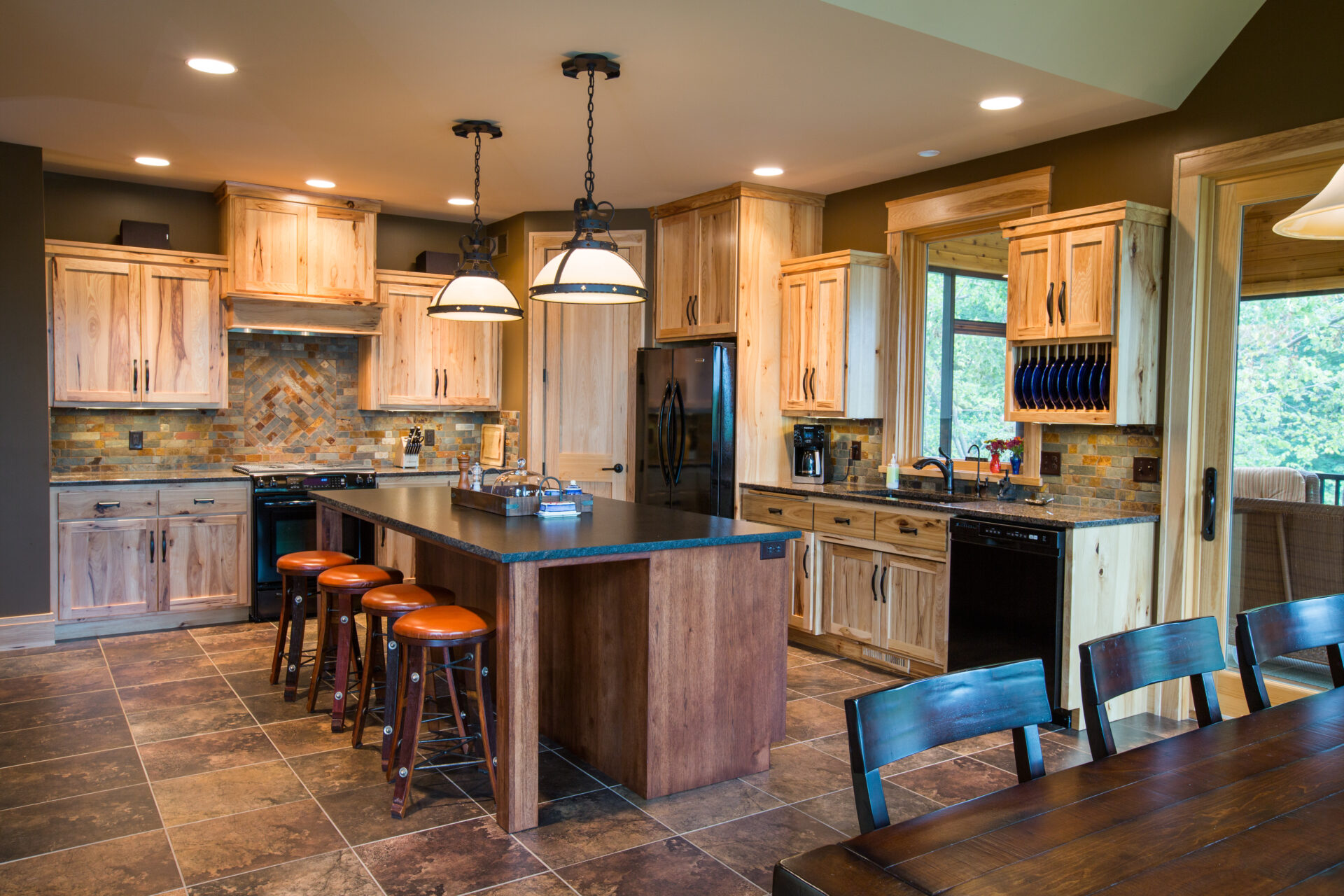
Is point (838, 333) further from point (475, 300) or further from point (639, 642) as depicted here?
point (639, 642)

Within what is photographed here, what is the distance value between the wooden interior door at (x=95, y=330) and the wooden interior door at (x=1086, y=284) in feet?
16.9

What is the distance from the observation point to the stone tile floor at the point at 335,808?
2.60m

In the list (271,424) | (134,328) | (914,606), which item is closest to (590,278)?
(914,606)

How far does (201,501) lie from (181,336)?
41.6 inches

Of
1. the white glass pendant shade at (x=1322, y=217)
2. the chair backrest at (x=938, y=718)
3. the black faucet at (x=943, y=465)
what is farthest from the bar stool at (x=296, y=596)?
the white glass pendant shade at (x=1322, y=217)

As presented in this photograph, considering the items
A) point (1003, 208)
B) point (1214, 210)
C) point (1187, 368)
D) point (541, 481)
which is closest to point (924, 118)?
point (1003, 208)

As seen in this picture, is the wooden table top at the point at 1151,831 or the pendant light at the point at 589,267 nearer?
the wooden table top at the point at 1151,831

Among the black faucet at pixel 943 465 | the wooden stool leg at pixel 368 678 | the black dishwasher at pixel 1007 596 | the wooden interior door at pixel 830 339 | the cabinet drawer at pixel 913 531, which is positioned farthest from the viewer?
the wooden interior door at pixel 830 339

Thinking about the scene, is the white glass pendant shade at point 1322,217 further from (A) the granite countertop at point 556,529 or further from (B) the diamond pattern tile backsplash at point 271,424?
(B) the diamond pattern tile backsplash at point 271,424

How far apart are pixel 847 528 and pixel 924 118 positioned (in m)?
2.04

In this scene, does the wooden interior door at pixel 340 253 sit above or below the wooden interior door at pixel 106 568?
above

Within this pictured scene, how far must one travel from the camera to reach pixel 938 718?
1.50 m

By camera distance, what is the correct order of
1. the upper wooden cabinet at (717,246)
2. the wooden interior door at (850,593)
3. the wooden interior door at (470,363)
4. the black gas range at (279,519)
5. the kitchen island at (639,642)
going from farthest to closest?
the wooden interior door at (470,363) < the black gas range at (279,519) < the upper wooden cabinet at (717,246) < the wooden interior door at (850,593) < the kitchen island at (639,642)

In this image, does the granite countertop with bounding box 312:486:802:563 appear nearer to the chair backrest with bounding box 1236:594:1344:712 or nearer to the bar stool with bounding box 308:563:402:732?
the bar stool with bounding box 308:563:402:732
